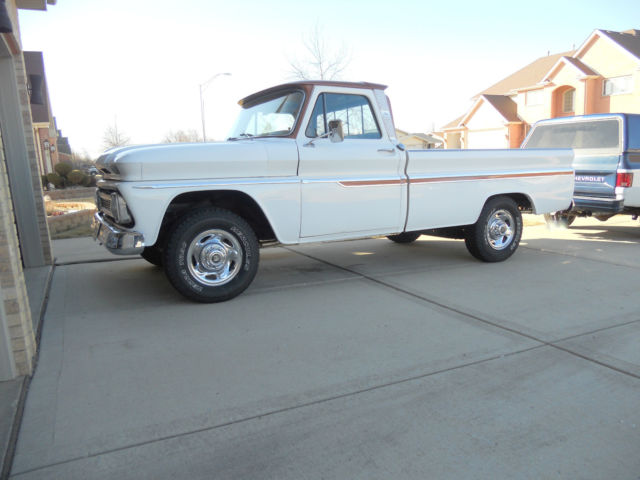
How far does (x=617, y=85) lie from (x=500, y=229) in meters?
28.2

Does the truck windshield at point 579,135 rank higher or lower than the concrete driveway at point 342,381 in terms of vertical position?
higher

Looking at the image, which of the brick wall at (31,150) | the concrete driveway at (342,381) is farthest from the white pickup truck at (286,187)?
the brick wall at (31,150)

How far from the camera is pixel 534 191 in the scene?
6.65m

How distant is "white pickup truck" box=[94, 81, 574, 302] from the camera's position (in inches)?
173

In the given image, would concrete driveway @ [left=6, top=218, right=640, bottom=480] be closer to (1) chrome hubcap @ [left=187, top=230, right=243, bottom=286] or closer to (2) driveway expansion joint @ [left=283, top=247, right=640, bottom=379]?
(2) driveway expansion joint @ [left=283, top=247, right=640, bottom=379]

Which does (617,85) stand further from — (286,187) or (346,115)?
(286,187)

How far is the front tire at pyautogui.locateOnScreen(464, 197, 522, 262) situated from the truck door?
1.29 meters

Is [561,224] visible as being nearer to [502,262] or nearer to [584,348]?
[502,262]

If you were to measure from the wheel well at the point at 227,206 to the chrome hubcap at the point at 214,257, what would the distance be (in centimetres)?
37

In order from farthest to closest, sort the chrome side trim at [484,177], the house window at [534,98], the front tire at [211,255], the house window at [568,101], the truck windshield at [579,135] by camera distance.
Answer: the house window at [534,98], the house window at [568,101], the truck windshield at [579,135], the chrome side trim at [484,177], the front tire at [211,255]

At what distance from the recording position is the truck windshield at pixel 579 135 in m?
7.91

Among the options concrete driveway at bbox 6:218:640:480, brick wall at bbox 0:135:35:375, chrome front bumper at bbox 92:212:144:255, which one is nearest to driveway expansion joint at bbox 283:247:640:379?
concrete driveway at bbox 6:218:640:480

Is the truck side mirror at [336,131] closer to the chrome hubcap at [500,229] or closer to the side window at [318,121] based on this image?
the side window at [318,121]

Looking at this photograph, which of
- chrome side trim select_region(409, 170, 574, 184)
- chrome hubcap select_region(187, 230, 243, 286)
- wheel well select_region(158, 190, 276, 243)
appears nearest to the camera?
chrome hubcap select_region(187, 230, 243, 286)
